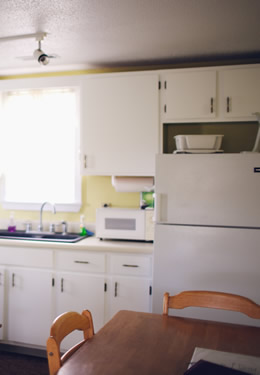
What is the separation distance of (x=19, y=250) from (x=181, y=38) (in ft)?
6.60

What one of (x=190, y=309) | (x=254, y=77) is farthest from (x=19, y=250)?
(x=254, y=77)

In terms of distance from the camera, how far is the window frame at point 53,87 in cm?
321

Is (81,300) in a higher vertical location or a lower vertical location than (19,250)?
lower

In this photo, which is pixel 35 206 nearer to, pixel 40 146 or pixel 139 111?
pixel 40 146

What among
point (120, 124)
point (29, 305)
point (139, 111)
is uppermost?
point (139, 111)

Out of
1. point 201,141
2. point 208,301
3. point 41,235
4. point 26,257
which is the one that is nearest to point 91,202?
point 41,235

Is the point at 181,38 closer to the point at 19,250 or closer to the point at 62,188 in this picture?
the point at 62,188

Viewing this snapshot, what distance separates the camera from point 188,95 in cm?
292

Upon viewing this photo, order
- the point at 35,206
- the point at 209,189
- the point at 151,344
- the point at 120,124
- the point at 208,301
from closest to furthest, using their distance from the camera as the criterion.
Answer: the point at 151,344
the point at 208,301
the point at 209,189
the point at 120,124
the point at 35,206

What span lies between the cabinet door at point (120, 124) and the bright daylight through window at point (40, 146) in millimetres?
376

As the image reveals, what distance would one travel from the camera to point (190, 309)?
2.46 m

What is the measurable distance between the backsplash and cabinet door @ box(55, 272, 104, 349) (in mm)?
665

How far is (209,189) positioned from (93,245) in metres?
0.98

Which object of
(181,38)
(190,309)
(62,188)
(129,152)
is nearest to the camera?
(190,309)
